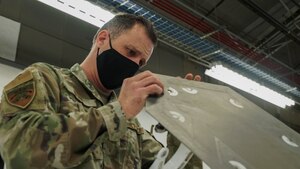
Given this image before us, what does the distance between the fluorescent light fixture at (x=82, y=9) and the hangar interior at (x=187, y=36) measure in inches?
2.4

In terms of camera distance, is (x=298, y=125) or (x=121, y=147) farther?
(x=298, y=125)

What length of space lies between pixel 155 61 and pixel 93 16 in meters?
1.77

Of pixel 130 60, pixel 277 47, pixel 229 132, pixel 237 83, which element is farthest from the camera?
pixel 277 47

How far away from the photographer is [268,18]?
4.33m

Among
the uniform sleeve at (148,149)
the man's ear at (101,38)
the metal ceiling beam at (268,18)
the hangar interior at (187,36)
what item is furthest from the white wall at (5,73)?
the metal ceiling beam at (268,18)

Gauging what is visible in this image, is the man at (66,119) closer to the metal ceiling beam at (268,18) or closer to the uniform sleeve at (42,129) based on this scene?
the uniform sleeve at (42,129)

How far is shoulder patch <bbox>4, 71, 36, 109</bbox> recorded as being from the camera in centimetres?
84

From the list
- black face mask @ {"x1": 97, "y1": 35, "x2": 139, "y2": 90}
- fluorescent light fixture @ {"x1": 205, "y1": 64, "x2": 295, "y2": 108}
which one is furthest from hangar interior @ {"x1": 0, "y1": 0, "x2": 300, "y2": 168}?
black face mask @ {"x1": 97, "y1": 35, "x2": 139, "y2": 90}

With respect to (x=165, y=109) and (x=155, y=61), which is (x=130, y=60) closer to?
(x=165, y=109)

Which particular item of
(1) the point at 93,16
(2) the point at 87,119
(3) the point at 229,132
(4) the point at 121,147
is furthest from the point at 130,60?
(1) the point at 93,16

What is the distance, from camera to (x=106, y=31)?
1.37 metres

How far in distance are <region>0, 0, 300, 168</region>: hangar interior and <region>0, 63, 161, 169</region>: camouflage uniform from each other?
66.9 inches

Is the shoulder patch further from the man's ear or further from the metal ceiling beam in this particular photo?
the metal ceiling beam

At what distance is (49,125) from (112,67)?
533mm
